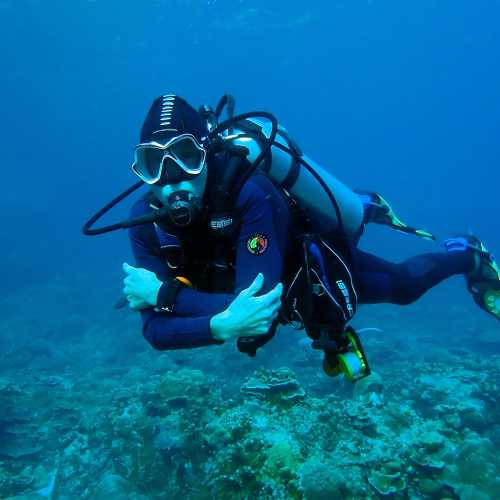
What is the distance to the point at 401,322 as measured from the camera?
2175cm

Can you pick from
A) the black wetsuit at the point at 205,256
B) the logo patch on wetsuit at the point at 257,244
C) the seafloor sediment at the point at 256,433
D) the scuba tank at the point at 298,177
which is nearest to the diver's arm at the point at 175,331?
the black wetsuit at the point at 205,256

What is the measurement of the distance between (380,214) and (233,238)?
2.85 m

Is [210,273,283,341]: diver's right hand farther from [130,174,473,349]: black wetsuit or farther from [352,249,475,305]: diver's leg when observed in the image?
[352,249,475,305]: diver's leg

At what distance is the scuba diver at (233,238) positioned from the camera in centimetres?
295

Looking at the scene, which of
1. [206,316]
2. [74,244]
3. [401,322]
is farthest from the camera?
[74,244]

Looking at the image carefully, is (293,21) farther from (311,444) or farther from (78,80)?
(311,444)

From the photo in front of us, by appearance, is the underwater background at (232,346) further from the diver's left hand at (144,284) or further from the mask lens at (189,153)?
the mask lens at (189,153)

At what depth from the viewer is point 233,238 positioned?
3.30 metres

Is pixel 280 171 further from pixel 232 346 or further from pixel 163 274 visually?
pixel 232 346

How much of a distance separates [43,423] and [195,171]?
959cm

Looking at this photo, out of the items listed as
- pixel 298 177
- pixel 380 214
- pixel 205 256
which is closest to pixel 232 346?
pixel 380 214

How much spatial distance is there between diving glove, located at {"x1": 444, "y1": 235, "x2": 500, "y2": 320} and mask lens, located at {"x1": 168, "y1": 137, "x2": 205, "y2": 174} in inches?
155

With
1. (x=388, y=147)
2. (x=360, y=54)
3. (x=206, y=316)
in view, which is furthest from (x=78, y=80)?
(x=388, y=147)

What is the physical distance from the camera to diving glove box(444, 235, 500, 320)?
18.2ft
